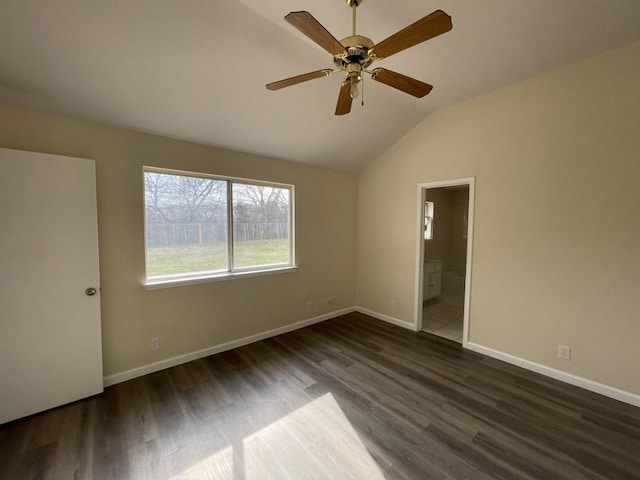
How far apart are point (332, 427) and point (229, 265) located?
6.92 feet

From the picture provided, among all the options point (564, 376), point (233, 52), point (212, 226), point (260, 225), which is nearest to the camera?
point (233, 52)

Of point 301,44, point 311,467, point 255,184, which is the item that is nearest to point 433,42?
point 301,44

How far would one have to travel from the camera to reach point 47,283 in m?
2.08

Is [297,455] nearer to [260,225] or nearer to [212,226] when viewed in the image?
[212,226]

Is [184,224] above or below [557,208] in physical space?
below

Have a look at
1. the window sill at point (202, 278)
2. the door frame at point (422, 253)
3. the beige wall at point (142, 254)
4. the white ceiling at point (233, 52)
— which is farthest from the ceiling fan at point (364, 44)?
the window sill at point (202, 278)

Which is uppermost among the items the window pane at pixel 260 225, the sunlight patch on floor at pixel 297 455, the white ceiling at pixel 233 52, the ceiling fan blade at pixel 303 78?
the white ceiling at pixel 233 52

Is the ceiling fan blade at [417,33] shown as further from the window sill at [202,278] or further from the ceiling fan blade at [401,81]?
the window sill at [202,278]

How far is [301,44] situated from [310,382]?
3.02 m

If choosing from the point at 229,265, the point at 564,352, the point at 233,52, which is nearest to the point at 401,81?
the point at 233,52

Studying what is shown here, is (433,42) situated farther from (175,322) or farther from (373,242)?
(175,322)

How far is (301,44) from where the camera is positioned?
2064 millimetres

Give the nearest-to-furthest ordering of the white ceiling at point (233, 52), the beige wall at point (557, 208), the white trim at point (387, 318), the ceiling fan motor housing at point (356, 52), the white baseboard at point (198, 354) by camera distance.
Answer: the ceiling fan motor housing at point (356, 52)
the white ceiling at point (233, 52)
the beige wall at point (557, 208)
the white baseboard at point (198, 354)
the white trim at point (387, 318)

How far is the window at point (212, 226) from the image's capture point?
2.76 metres
